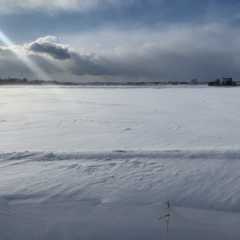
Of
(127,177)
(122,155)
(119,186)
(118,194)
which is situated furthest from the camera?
(122,155)

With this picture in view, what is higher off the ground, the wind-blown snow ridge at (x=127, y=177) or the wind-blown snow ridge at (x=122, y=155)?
the wind-blown snow ridge at (x=122, y=155)

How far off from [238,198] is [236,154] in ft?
7.09

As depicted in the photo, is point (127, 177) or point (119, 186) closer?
point (119, 186)

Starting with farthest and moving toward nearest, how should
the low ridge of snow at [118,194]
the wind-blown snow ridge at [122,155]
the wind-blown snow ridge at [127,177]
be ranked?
Answer: the wind-blown snow ridge at [122,155] < the wind-blown snow ridge at [127,177] < the low ridge of snow at [118,194]

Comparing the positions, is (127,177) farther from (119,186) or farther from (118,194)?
(118,194)

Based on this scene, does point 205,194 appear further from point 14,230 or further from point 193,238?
point 14,230

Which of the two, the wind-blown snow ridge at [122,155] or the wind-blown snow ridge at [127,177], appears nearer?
the wind-blown snow ridge at [127,177]

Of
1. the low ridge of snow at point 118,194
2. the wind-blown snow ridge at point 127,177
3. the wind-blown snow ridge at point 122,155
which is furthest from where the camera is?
the wind-blown snow ridge at point 122,155

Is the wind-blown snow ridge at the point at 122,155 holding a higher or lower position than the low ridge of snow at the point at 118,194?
higher

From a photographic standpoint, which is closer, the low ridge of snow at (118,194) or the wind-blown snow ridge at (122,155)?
the low ridge of snow at (118,194)

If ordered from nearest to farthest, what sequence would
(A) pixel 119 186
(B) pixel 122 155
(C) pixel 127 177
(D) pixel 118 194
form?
(D) pixel 118 194, (A) pixel 119 186, (C) pixel 127 177, (B) pixel 122 155

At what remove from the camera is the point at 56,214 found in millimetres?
3924

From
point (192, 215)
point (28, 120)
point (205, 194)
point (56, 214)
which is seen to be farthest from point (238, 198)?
point (28, 120)

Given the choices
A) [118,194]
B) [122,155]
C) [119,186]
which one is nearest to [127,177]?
[119,186]
